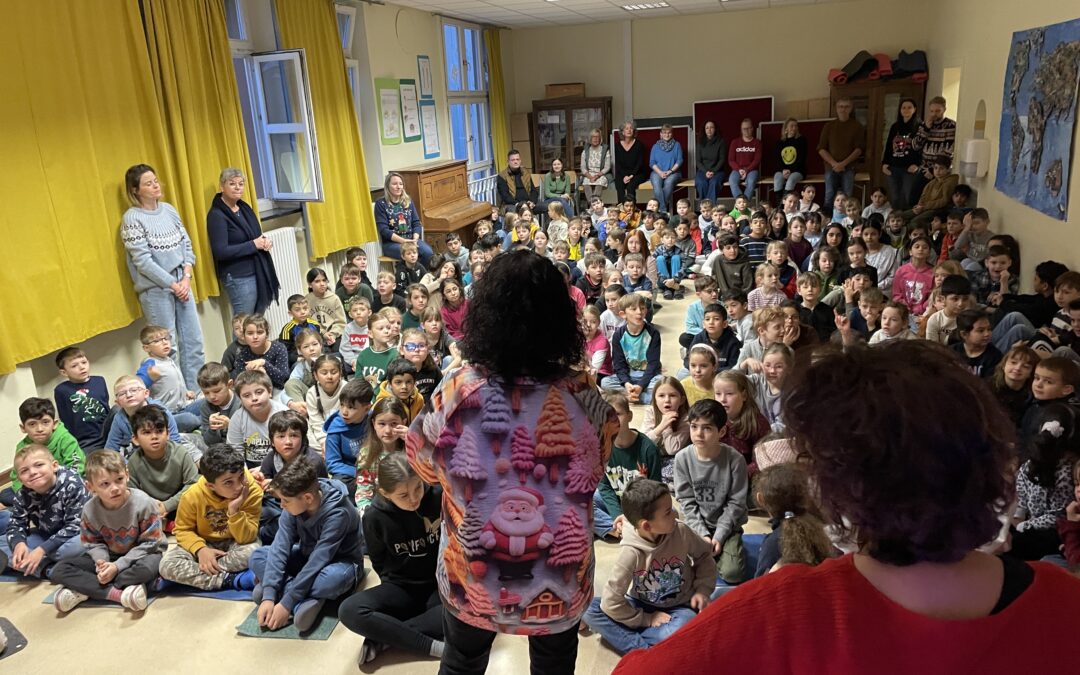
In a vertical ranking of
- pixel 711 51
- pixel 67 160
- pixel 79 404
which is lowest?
pixel 79 404

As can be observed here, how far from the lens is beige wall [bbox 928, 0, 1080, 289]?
477cm

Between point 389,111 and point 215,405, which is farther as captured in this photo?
point 389,111

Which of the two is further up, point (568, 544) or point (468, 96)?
point (468, 96)

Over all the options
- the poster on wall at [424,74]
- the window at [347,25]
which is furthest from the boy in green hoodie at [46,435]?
the poster on wall at [424,74]

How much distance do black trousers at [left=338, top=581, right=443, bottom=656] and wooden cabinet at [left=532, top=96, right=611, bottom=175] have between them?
937 cm

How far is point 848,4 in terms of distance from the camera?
10.2 meters

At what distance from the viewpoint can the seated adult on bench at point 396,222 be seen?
734 centimetres

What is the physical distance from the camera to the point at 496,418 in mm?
1527

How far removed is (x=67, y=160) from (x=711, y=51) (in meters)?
8.81

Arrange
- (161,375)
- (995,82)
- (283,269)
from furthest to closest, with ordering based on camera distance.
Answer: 1. (995,82)
2. (283,269)
3. (161,375)

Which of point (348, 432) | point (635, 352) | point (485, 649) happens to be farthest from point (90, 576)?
point (635, 352)

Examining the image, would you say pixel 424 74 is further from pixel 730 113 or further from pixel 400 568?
pixel 400 568

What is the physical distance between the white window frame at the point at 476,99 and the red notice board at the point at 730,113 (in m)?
2.98

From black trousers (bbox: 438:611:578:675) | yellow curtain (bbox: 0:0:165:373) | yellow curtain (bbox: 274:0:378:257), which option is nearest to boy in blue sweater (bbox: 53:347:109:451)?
yellow curtain (bbox: 0:0:165:373)
